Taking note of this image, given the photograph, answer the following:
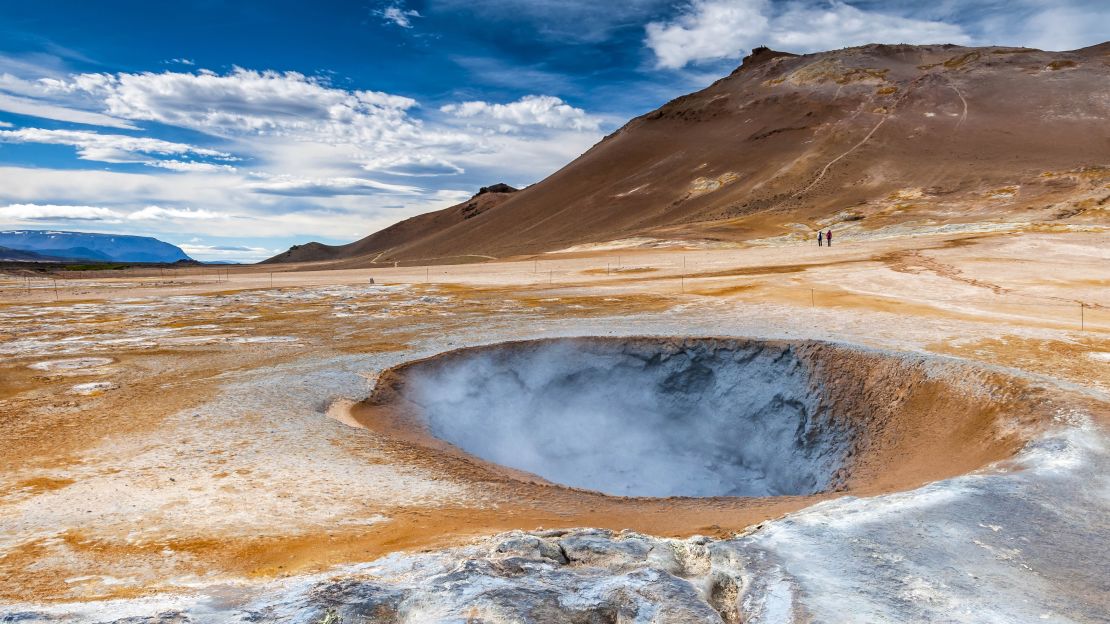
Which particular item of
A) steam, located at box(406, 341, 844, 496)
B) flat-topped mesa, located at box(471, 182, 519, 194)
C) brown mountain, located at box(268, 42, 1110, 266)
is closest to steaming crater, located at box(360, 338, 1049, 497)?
steam, located at box(406, 341, 844, 496)

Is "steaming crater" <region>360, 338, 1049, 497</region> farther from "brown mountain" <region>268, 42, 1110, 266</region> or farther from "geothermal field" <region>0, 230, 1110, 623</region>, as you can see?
"brown mountain" <region>268, 42, 1110, 266</region>

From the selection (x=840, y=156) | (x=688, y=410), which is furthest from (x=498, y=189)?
(x=688, y=410)

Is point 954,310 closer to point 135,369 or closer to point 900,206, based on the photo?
point 135,369

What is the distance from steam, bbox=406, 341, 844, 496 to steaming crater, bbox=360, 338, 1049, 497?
0.08 ft

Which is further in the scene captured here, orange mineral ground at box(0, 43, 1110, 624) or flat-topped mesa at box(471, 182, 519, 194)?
flat-topped mesa at box(471, 182, 519, 194)

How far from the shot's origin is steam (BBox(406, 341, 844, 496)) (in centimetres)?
1267

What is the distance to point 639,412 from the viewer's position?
14.3 meters

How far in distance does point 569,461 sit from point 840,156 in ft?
221

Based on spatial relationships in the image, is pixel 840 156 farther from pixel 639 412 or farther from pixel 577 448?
pixel 577 448

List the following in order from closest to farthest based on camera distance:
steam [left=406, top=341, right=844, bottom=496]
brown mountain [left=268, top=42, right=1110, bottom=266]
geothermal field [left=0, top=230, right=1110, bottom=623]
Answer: geothermal field [left=0, top=230, right=1110, bottom=623]
steam [left=406, top=341, right=844, bottom=496]
brown mountain [left=268, top=42, right=1110, bottom=266]

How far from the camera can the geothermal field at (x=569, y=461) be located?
443 cm

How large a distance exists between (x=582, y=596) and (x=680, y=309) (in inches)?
610

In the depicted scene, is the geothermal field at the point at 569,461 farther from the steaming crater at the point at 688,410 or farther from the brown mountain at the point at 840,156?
the brown mountain at the point at 840,156

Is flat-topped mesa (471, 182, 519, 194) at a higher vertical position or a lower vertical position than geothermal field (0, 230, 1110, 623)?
higher
